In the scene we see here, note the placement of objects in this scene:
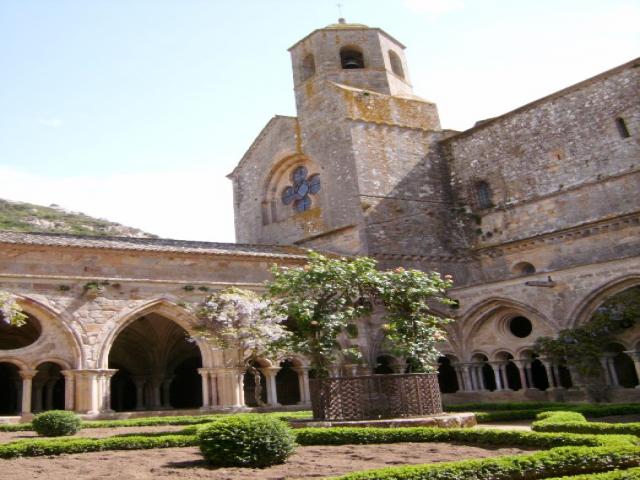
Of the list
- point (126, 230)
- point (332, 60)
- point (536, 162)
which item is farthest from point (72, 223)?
point (536, 162)

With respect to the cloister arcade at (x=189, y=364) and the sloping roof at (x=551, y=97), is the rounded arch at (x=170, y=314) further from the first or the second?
the sloping roof at (x=551, y=97)

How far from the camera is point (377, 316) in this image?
21.3m

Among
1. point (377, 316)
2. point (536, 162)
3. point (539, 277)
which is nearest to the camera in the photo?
point (539, 277)

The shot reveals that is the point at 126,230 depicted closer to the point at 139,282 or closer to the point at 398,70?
the point at 398,70

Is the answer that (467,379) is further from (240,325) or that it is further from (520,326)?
(240,325)

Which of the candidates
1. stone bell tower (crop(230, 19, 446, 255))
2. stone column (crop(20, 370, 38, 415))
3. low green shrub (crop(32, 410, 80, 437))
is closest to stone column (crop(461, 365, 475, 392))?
stone bell tower (crop(230, 19, 446, 255))

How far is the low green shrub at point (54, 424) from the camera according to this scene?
11.6m

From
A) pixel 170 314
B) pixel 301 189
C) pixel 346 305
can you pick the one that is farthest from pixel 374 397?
pixel 301 189

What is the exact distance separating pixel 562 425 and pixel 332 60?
798 inches

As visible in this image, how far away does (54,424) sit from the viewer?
11.6m

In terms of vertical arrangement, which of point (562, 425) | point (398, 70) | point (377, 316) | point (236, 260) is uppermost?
point (398, 70)

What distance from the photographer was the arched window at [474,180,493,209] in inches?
951

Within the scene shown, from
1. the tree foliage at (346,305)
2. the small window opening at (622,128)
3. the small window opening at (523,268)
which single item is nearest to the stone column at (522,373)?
the small window opening at (523,268)

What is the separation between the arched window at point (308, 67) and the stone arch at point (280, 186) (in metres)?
3.96
